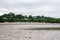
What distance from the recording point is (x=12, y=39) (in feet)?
75.3

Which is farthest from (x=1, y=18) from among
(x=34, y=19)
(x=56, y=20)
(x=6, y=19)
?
(x=56, y=20)

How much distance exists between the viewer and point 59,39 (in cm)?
2273

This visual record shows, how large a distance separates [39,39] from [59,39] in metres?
1.92

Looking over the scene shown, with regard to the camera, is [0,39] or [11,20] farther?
[11,20]

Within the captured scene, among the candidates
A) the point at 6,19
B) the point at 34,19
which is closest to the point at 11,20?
the point at 6,19

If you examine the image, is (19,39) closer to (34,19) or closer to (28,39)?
(28,39)

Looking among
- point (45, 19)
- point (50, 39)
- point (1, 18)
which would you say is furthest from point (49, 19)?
point (50, 39)

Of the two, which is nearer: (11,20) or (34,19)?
(11,20)

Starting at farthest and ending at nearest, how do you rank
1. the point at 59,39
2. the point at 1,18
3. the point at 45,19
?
the point at 45,19 < the point at 1,18 < the point at 59,39

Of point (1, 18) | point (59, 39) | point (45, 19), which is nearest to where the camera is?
point (59, 39)

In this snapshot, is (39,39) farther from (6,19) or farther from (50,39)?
(6,19)

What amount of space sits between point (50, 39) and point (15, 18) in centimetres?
5084

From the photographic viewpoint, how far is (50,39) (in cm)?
2306

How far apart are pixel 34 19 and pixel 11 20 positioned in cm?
890
